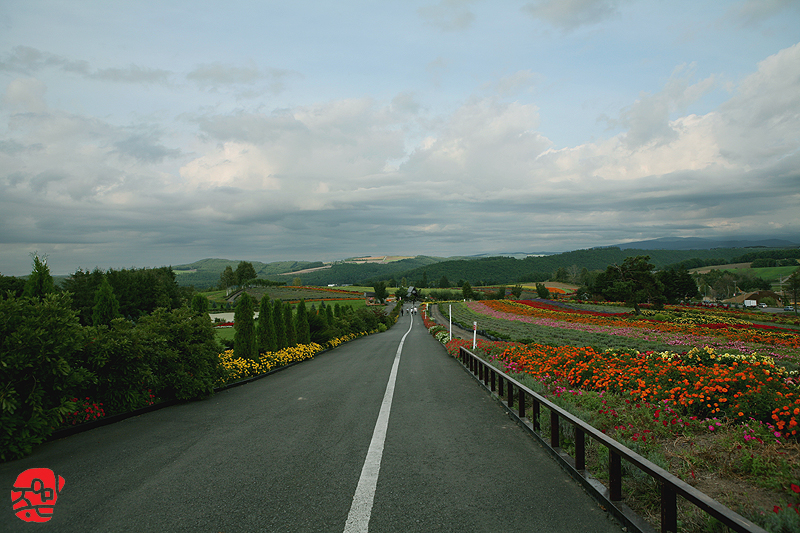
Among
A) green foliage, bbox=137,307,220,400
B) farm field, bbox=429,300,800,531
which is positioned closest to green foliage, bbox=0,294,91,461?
green foliage, bbox=137,307,220,400

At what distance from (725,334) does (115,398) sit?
23176 mm

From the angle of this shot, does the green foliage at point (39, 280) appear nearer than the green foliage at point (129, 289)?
Yes

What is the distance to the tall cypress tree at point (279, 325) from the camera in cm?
1720

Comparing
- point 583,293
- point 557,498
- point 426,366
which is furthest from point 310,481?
point 583,293

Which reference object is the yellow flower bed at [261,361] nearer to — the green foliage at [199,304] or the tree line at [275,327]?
the tree line at [275,327]

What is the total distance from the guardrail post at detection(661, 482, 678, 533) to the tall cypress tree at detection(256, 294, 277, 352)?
14.3m

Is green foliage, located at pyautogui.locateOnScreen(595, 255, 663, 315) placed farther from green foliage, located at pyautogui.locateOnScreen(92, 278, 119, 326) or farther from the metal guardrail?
green foliage, located at pyautogui.locateOnScreen(92, 278, 119, 326)

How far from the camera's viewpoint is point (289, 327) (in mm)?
18734

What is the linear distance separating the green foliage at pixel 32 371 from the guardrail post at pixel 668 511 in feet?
23.6

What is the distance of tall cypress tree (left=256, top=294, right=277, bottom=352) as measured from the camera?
15523 millimetres

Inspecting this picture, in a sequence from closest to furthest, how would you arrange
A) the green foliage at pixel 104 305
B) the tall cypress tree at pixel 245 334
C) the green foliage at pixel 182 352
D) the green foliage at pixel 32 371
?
the green foliage at pixel 32 371 → the green foliage at pixel 182 352 → the green foliage at pixel 104 305 → the tall cypress tree at pixel 245 334

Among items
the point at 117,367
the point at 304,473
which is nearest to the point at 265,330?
the point at 117,367

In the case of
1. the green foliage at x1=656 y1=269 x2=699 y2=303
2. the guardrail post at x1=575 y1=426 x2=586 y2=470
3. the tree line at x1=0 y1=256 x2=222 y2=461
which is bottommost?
the green foliage at x1=656 y1=269 x2=699 y2=303

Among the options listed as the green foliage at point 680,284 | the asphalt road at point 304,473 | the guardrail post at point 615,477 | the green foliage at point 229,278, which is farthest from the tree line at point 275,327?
the green foliage at point 229,278
